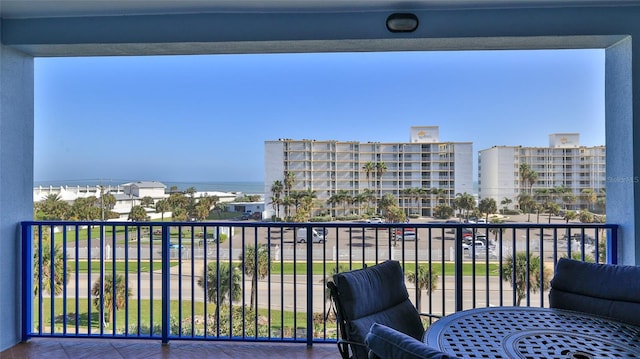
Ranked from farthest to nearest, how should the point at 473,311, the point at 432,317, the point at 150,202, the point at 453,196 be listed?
Result: 1. the point at 453,196
2. the point at 150,202
3. the point at 432,317
4. the point at 473,311

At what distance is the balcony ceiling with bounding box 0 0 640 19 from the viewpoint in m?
2.65

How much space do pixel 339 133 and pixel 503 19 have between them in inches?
250

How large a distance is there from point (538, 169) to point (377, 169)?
7.77ft

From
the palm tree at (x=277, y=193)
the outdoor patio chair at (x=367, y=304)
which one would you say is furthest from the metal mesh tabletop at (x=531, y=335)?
the palm tree at (x=277, y=193)

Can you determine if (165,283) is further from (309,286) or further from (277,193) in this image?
(277,193)

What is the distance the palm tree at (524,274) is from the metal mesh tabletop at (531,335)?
3.34 feet

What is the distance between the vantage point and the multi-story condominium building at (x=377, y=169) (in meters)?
5.27

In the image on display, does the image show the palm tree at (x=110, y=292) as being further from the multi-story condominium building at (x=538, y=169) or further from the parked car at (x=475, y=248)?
the multi-story condominium building at (x=538, y=169)

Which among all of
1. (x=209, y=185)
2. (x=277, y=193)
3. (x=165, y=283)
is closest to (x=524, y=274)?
(x=277, y=193)

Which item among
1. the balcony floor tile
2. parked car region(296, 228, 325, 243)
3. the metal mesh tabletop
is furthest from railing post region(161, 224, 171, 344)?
the metal mesh tabletop

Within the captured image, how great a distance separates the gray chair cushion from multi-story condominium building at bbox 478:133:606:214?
13.1 feet

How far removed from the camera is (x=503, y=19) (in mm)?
2725

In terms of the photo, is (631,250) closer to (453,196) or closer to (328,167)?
(453,196)

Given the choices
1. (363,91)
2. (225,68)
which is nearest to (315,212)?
(225,68)
